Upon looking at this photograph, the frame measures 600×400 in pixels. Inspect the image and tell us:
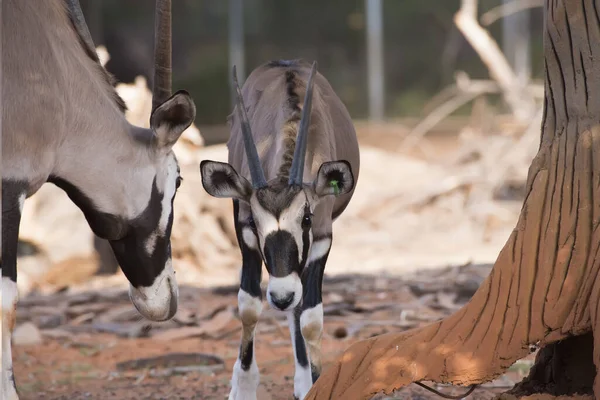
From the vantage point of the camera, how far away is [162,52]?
556cm

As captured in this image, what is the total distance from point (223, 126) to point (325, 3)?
351 cm

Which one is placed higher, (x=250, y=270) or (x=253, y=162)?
(x=253, y=162)

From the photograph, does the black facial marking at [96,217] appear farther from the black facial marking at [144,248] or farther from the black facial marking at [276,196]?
the black facial marking at [276,196]

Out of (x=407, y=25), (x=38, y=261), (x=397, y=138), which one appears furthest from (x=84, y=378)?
(x=407, y=25)

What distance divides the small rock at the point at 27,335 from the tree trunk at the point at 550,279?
4289 millimetres

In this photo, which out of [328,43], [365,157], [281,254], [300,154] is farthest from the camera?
[328,43]

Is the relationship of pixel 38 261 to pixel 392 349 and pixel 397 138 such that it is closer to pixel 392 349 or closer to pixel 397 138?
pixel 392 349

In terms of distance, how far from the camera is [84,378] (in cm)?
696

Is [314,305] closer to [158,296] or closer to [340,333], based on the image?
[158,296]

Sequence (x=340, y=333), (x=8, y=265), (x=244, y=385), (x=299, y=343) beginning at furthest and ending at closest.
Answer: (x=340, y=333), (x=299, y=343), (x=244, y=385), (x=8, y=265)

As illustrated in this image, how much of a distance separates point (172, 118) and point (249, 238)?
2.75ft

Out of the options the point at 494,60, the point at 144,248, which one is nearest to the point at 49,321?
the point at 144,248

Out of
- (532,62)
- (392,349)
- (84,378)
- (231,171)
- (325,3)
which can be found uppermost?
(325,3)

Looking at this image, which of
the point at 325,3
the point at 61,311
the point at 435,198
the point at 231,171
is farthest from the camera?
the point at 325,3
